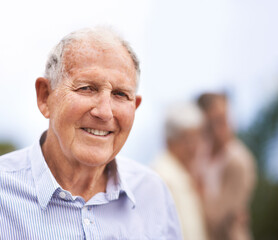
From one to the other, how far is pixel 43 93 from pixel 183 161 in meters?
1.88

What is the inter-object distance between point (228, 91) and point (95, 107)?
130 inches

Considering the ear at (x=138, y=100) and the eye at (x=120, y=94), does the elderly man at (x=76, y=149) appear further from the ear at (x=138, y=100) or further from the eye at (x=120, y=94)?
the ear at (x=138, y=100)

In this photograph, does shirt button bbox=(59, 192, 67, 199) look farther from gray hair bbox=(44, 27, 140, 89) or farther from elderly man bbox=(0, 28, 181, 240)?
gray hair bbox=(44, 27, 140, 89)

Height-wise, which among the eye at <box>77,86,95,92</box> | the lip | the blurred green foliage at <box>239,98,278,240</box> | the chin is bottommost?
the blurred green foliage at <box>239,98,278,240</box>

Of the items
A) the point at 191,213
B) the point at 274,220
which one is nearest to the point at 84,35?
the point at 191,213

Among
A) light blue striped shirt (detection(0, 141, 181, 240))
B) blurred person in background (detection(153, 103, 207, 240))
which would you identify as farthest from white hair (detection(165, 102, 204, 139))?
light blue striped shirt (detection(0, 141, 181, 240))

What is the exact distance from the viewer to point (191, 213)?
2.76 metres

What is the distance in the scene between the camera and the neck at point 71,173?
1.25m

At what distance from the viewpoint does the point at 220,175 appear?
A: 12.0 feet

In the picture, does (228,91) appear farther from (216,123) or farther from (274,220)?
(274,220)

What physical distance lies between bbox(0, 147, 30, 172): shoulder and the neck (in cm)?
7

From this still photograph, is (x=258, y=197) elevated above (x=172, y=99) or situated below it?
below

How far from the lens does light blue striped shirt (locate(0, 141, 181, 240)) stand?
1.14 meters

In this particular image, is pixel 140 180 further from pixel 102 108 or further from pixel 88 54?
pixel 88 54
